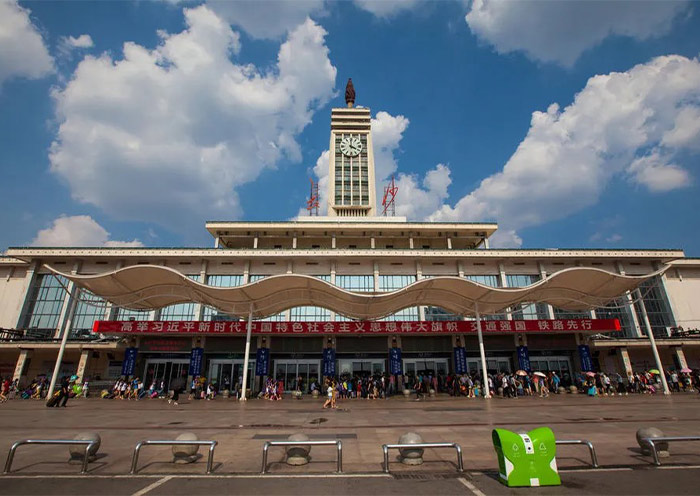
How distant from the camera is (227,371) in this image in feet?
100

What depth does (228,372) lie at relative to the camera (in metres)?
30.5

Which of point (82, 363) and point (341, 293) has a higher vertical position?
point (341, 293)

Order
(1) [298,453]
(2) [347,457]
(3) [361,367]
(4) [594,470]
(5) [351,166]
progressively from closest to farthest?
(4) [594,470] → (1) [298,453] → (2) [347,457] → (3) [361,367] → (5) [351,166]

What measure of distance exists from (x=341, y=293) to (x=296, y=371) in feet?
35.4

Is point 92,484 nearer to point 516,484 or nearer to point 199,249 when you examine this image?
point 516,484

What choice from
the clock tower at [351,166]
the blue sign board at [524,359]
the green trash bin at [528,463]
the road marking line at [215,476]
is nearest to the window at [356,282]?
the blue sign board at [524,359]

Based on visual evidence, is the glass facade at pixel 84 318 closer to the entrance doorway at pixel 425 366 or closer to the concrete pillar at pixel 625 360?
the entrance doorway at pixel 425 366

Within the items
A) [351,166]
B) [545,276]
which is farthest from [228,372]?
[351,166]

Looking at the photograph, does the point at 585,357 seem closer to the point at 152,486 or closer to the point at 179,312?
the point at 152,486

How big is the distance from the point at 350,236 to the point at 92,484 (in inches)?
1499

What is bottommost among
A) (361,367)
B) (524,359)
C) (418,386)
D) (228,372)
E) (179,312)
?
(418,386)

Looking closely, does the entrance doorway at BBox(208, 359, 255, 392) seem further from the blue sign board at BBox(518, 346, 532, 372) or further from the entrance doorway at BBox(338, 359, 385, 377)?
the blue sign board at BBox(518, 346, 532, 372)

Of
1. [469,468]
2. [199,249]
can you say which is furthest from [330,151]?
[469,468]

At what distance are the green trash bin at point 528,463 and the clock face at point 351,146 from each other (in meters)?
55.1
